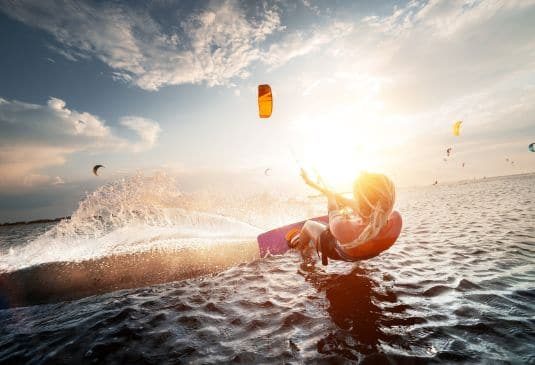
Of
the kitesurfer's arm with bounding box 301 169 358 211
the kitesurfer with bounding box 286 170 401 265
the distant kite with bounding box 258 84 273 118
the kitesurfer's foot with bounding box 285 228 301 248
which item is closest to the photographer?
the kitesurfer with bounding box 286 170 401 265

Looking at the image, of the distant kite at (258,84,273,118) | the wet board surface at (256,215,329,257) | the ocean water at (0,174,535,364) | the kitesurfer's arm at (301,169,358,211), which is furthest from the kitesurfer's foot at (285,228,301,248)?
the distant kite at (258,84,273,118)

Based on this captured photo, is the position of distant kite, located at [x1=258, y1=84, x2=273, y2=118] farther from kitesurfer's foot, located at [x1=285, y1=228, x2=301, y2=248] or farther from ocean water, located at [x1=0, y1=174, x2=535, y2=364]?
ocean water, located at [x1=0, y1=174, x2=535, y2=364]

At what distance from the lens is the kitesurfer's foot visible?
846 cm

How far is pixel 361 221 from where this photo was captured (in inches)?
213

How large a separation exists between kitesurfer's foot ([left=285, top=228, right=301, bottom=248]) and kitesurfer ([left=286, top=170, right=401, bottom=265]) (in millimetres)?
1467

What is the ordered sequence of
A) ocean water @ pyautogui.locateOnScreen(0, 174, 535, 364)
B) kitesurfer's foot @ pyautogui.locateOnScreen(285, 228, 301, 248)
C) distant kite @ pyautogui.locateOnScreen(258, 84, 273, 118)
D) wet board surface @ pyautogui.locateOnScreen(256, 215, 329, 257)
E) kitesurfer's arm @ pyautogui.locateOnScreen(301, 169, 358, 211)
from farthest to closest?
wet board surface @ pyautogui.locateOnScreen(256, 215, 329, 257), distant kite @ pyautogui.locateOnScreen(258, 84, 273, 118), kitesurfer's foot @ pyautogui.locateOnScreen(285, 228, 301, 248), kitesurfer's arm @ pyautogui.locateOnScreen(301, 169, 358, 211), ocean water @ pyautogui.locateOnScreen(0, 174, 535, 364)

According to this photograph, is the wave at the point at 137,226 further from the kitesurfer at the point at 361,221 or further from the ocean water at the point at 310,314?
the kitesurfer at the point at 361,221

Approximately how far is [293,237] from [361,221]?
12.5 ft

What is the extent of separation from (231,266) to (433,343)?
19.2 ft

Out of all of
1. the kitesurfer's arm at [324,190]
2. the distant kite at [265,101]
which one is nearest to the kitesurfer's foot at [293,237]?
the kitesurfer's arm at [324,190]

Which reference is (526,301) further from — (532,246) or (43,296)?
(43,296)

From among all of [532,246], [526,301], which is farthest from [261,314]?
[532,246]

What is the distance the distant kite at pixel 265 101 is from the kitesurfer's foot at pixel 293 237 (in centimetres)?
434

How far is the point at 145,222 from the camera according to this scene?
13766 millimetres
